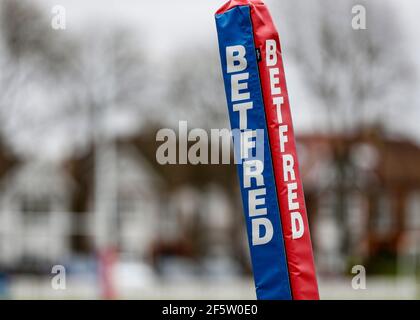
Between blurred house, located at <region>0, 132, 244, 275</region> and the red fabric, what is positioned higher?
blurred house, located at <region>0, 132, 244, 275</region>

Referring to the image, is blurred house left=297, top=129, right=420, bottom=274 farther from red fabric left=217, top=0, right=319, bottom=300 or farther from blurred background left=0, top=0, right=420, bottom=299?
red fabric left=217, top=0, right=319, bottom=300

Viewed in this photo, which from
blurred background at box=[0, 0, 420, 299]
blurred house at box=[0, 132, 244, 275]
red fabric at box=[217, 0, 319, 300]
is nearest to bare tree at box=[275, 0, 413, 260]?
blurred background at box=[0, 0, 420, 299]

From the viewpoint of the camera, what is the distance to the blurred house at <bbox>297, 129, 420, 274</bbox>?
3612 centimetres

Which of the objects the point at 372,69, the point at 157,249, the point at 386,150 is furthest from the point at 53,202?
the point at 372,69

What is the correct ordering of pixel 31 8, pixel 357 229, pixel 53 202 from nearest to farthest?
pixel 31 8 → pixel 357 229 → pixel 53 202

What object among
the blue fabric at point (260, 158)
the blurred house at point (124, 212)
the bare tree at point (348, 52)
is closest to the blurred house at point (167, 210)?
the blurred house at point (124, 212)

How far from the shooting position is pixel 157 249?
59.2 meters

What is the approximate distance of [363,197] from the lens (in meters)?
44.3

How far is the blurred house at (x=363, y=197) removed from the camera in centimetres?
3612

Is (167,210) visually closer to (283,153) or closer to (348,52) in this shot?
(348,52)

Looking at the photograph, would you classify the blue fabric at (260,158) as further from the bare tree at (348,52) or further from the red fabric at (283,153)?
the bare tree at (348,52)

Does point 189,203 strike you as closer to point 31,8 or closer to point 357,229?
point 357,229
